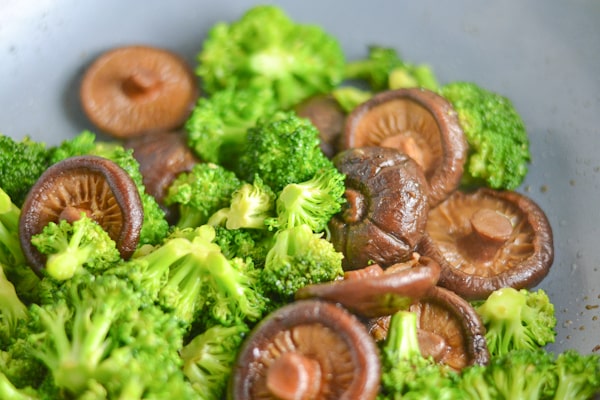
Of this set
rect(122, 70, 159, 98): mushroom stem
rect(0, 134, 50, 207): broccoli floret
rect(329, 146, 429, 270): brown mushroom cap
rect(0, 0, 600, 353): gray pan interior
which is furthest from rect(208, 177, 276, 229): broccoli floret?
rect(0, 0, 600, 353): gray pan interior

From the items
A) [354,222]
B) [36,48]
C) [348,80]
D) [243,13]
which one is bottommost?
[354,222]

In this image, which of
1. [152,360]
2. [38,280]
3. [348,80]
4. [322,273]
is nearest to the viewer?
[152,360]

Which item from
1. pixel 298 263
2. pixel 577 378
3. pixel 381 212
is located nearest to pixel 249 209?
pixel 298 263

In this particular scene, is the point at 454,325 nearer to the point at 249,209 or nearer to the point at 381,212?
the point at 381,212

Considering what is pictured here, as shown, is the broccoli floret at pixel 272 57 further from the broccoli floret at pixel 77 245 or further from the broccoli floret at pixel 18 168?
the broccoli floret at pixel 77 245

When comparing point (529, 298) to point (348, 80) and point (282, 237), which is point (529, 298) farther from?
point (348, 80)

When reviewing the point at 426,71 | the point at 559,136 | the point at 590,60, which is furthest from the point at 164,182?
the point at 590,60

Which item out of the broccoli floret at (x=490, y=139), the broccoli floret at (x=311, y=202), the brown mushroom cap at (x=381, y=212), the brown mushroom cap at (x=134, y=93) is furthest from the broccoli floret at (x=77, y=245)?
the broccoli floret at (x=490, y=139)

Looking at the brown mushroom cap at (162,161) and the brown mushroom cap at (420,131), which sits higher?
the brown mushroom cap at (420,131)
